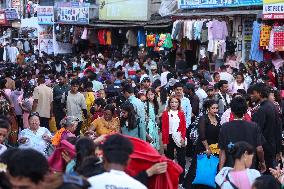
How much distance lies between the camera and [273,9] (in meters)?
17.0

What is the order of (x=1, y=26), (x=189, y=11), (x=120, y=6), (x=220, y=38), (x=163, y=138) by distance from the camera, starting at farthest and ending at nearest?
1. (x=1, y=26)
2. (x=120, y=6)
3. (x=189, y=11)
4. (x=220, y=38)
5. (x=163, y=138)

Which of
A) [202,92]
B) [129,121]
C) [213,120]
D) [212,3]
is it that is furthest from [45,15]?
[213,120]

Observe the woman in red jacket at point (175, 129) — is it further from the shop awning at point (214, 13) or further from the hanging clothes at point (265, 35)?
the shop awning at point (214, 13)

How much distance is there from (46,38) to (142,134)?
23.0 meters

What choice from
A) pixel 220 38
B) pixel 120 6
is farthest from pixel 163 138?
pixel 120 6

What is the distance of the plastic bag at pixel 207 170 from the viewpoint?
8852 mm

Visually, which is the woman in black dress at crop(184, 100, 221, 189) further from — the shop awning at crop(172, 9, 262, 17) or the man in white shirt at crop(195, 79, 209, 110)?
the shop awning at crop(172, 9, 262, 17)

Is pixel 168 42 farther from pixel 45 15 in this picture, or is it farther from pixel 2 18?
pixel 2 18

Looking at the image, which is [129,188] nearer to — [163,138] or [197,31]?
[163,138]

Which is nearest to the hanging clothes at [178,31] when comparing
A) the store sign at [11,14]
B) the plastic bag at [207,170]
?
the plastic bag at [207,170]

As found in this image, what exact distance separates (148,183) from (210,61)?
15.2 m

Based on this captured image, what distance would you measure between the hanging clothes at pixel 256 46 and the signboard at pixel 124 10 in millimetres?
8157

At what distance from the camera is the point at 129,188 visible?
4.82 m

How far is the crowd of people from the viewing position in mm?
4945
